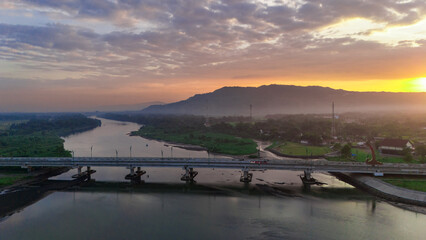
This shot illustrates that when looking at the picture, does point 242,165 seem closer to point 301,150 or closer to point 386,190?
point 386,190

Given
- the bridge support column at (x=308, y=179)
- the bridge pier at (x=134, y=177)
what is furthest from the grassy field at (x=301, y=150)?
the bridge pier at (x=134, y=177)

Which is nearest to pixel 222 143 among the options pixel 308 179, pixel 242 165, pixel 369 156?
pixel 242 165

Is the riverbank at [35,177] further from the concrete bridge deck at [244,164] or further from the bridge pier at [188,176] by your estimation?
the bridge pier at [188,176]

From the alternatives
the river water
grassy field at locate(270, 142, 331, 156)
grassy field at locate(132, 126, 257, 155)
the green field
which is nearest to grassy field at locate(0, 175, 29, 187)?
the river water

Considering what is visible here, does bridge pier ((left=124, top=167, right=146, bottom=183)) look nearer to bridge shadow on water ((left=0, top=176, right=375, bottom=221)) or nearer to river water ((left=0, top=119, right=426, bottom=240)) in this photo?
bridge shadow on water ((left=0, top=176, right=375, bottom=221))

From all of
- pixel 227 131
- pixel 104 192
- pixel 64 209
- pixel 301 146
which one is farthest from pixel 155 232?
pixel 227 131
